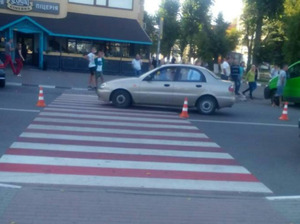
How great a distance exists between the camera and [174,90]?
16391 millimetres

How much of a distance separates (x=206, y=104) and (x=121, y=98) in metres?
2.72

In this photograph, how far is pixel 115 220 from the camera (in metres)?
6.11

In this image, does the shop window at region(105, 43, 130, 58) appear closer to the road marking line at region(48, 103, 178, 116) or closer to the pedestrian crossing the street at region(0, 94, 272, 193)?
the road marking line at region(48, 103, 178, 116)

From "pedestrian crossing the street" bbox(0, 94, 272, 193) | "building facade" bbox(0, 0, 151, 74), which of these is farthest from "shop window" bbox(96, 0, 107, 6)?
"pedestrian crossing the street" bbox(0, 94, 272, 193)

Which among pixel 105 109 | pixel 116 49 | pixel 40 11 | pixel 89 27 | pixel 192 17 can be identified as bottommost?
pixel 105 109

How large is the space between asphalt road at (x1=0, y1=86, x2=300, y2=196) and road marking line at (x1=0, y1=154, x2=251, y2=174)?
0.48 m

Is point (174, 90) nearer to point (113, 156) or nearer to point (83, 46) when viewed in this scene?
point (113, 156)

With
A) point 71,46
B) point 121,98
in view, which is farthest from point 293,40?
point 121,98

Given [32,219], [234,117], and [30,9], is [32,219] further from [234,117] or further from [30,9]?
[30,9]

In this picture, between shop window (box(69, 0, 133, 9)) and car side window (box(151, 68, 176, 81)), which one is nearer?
car side window (box(151, 68, 176, 81))

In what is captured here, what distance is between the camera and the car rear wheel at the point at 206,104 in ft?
54.2

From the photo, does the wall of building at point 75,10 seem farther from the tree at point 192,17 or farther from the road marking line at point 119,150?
the road marking line at point 119,150

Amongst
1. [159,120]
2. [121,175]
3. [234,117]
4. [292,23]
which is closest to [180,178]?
[121,175]

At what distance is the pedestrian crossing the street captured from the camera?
7922 millimetres
